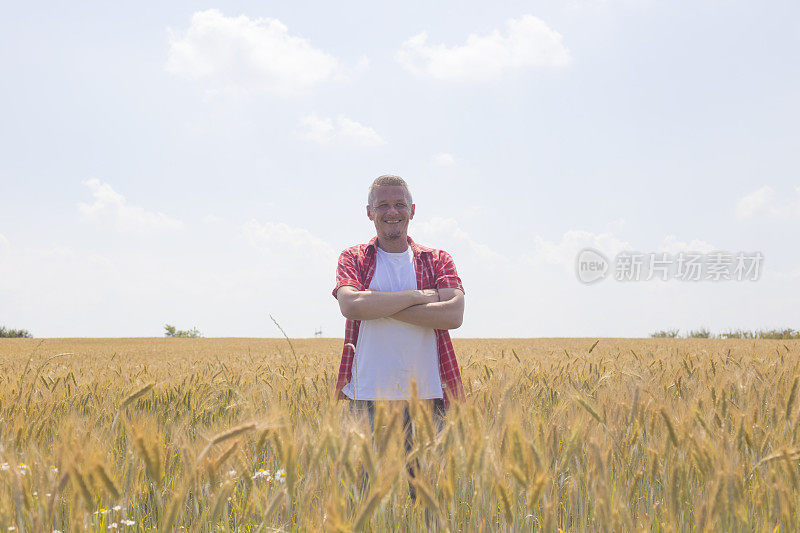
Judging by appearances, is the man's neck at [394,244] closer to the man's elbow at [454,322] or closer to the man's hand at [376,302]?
the man's hand at [376,302]

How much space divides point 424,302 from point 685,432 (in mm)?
1459

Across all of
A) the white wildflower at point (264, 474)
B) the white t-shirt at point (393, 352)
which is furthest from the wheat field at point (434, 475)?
the white t-shirt at point (393, 352)

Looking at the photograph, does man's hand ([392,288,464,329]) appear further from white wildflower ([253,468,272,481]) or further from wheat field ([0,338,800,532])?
white wildflower ([253,468,272,481])

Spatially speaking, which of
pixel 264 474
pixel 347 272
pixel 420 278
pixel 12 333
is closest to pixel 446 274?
pixel 420 278

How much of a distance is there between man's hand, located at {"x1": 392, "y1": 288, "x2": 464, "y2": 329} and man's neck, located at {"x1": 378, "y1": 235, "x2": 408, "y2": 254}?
48cm

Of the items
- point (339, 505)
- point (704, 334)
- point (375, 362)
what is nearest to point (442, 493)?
point (339, 505)

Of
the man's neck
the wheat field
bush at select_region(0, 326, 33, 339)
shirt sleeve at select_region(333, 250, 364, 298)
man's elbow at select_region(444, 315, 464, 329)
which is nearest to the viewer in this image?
the wheat field

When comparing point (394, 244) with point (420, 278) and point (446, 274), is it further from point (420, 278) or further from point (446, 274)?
point (446, 274)

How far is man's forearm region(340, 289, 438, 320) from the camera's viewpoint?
2.98 metres

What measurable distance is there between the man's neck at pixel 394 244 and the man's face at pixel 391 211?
0.14 ft

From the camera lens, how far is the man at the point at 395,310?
302 cm

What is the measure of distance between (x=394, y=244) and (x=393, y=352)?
69cm

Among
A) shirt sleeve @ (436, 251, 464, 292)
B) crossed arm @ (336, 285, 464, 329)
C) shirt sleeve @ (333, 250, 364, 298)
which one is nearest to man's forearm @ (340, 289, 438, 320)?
crossed arm @ (336, 285, 464, 329)

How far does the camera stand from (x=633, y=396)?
2.40 metres
